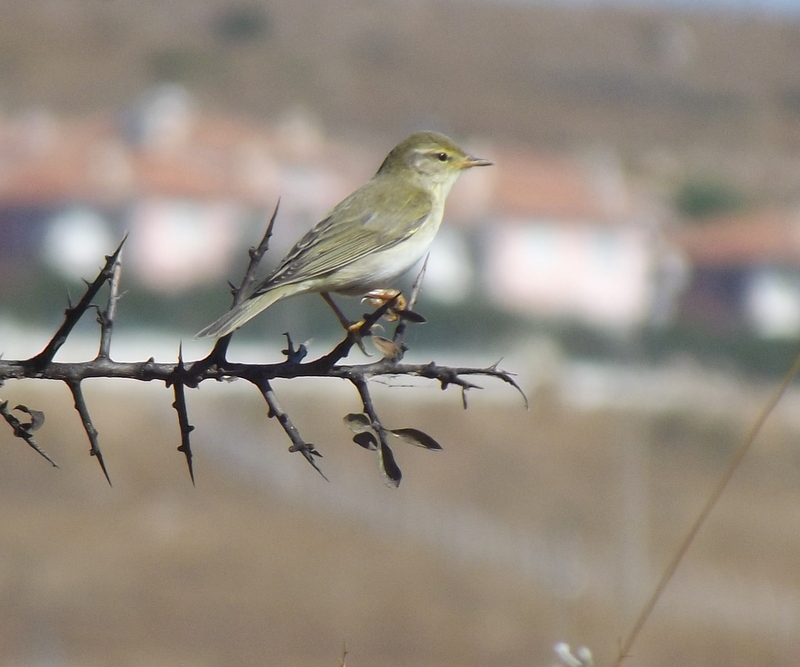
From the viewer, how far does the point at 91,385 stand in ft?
202

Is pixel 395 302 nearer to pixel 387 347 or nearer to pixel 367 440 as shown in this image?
pixel 387 347

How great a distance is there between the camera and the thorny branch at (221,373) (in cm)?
301

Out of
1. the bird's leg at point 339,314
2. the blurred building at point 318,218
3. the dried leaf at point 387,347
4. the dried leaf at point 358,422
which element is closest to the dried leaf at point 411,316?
the dried leaf at point 387,347

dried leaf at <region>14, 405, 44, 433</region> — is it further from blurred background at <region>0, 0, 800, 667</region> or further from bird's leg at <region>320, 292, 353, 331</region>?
blurred background at <region>0, 0, 800, 667</region>

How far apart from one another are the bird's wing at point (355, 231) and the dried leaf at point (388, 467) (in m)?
2.75

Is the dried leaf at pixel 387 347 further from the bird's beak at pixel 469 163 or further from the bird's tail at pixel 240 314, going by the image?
the bird's beak at pixel 469 163

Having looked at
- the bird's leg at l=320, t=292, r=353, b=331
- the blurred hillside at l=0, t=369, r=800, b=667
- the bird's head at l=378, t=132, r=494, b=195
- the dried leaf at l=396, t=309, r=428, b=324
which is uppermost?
the dried leaf at l=396, t=309, r=428, b=324

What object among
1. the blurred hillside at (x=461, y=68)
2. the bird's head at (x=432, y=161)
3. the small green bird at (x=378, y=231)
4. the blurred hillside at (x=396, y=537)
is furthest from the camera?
the blurred hillside at (x=461, y=68)

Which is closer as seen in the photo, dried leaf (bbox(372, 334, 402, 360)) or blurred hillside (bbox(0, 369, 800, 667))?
dried leaf (bbox(372, 334, 402, 360))

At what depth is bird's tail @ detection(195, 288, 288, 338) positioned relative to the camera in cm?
427

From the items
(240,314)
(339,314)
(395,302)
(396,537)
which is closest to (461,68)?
(396,537)

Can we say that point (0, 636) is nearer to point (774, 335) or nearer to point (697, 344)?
point (697, 344)

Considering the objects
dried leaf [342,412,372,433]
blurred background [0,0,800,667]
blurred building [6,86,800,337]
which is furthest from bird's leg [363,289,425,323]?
blurred building [6,86,800,337]

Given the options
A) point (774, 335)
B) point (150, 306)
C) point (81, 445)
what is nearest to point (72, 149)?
point (150, 306)
